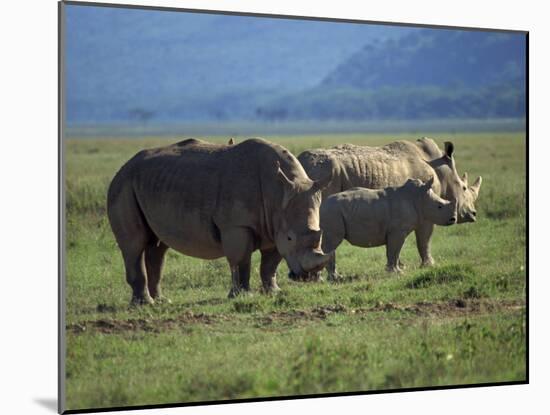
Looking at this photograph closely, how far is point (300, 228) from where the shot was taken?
516 inches

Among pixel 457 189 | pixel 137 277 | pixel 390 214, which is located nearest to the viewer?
pixel 137 277

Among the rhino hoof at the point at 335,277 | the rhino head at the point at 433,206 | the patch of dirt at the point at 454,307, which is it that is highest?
the rhino head at the point at 433,206

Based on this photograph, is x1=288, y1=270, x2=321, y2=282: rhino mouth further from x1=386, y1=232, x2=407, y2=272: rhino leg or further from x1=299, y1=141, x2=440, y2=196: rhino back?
x1=299, y1=141, x2=440, y2=196: rhino back

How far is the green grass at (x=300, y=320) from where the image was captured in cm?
1220

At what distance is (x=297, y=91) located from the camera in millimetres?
23766

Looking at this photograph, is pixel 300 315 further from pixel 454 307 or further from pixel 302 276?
pixel 454 307

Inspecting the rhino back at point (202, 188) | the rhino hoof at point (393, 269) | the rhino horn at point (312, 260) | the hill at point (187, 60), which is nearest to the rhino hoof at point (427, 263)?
the rhino hoof at point (393, 269)

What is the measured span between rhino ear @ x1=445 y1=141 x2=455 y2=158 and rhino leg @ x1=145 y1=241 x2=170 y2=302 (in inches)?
123

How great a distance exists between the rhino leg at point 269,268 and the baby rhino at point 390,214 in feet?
3.74

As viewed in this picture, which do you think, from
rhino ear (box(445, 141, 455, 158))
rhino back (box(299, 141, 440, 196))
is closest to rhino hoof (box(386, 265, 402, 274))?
rhino back (box(299, 141, 440, 196))

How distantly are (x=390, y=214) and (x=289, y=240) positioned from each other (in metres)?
2.00

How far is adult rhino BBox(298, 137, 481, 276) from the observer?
14734 millimetres

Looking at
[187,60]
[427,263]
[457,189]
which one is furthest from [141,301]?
[187,60]

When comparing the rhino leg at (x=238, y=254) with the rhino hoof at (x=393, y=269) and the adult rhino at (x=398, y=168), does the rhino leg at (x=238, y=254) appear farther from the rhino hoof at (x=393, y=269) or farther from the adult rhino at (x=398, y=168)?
the rhino hoof at (x=393, y=269)
